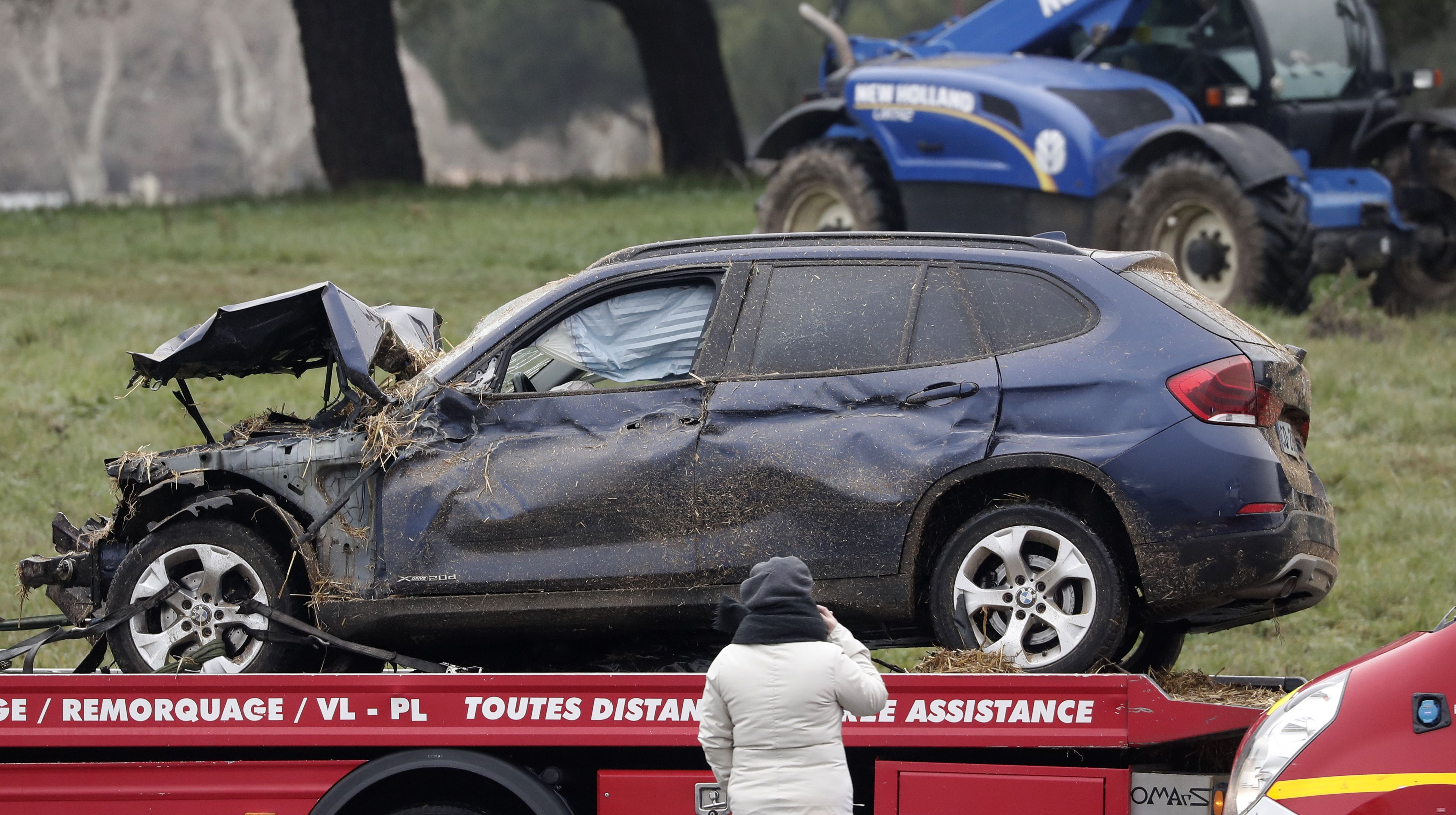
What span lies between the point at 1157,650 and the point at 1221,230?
7415 millimetres

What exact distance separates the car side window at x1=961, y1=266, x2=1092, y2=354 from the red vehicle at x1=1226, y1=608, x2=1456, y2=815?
6.00ft

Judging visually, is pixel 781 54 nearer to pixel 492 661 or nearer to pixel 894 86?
pixel 894 86

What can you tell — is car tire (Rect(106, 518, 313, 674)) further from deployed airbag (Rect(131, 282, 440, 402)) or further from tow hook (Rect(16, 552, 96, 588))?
deployed airbag (Rect(131, 282, 440, 402))

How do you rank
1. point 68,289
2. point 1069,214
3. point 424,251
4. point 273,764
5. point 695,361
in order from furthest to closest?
1. point 424,251
2. point 68,289
3. point 1069,214
4. point 695,361
5. point 273,764

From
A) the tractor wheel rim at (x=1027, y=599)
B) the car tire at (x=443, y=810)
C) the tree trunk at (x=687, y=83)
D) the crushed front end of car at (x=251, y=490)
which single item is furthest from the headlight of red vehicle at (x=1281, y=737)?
the tree trunk at (x=687, y=83)

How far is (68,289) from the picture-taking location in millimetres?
17438

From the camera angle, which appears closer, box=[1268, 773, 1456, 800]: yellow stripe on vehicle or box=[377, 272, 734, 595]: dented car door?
box=[1268, 773, 1456, 800]: yellow stripe on vehicle

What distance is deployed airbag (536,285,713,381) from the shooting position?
21.9 ft

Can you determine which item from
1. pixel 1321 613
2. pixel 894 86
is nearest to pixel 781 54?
pixel 894 86

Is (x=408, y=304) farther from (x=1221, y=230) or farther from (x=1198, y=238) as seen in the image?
(x=1221, y=230)

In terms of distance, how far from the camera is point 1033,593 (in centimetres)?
609

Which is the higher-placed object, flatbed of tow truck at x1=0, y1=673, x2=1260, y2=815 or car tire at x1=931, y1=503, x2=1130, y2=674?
car tire at x1=931, y1=503, x2=1130, y2=674

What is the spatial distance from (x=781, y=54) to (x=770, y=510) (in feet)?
144

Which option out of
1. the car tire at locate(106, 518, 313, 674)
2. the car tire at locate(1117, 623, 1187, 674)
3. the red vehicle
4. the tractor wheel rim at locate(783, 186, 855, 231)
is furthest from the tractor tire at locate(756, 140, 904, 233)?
the red vehicle
